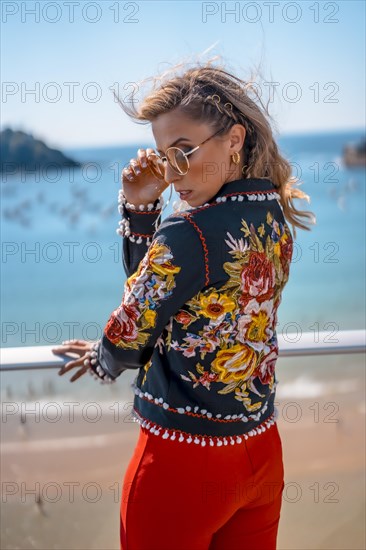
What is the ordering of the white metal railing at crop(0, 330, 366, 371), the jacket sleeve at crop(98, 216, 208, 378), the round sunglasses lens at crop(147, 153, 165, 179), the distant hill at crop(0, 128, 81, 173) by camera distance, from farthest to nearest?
the distant hill at crop(0, 128, 81, 173)
the white metal railing at crop(0, 330, 366, 371)
the round sunglasses lens at crop(147, 153, 165, 179)
the jacket sleeve at crop(98, 216, 208, 378)

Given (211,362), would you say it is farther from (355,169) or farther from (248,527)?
(355,169)

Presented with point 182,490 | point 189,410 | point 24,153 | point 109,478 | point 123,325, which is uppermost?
point 24,153

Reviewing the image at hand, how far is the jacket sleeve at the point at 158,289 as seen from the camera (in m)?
1.13

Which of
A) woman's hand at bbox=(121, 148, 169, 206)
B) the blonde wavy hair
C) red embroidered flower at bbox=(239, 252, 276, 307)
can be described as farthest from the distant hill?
red embroidered flower at bbox=(239, 252, 276, 307)

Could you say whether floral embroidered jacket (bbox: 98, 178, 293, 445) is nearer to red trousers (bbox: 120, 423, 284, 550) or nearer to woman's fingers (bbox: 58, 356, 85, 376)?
red trousers (bbox: 120, 423, 284, 550)

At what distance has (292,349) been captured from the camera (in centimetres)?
163

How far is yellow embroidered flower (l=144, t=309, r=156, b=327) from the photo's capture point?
1.16 meters

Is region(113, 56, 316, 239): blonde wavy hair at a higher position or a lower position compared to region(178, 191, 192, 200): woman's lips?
higher

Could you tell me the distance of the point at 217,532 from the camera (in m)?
1.33

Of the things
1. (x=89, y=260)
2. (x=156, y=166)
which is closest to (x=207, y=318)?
(x=156, y=166)

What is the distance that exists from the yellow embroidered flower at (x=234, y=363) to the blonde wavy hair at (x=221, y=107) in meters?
0.28

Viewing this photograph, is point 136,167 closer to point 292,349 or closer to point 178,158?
point 178,158

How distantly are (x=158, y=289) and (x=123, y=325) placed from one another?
0.28 feet

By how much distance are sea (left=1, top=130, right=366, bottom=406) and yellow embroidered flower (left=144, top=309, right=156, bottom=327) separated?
18.6 feet
